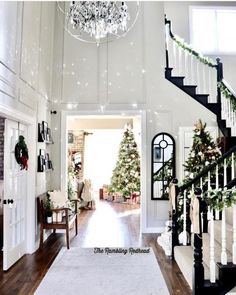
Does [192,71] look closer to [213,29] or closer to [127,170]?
[213,29]

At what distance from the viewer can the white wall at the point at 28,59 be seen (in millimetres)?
3801

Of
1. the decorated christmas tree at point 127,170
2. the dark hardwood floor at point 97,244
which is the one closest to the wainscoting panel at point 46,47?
the dark hardwood floor at point 97,244

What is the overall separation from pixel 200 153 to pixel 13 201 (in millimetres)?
3567

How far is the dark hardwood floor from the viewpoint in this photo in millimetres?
3514

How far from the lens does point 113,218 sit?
754 centimetres

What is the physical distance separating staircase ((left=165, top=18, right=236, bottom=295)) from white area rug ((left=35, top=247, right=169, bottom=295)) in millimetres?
447

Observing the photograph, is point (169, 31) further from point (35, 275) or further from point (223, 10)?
point (35, 275)

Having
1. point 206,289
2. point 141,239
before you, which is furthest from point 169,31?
point 206,289

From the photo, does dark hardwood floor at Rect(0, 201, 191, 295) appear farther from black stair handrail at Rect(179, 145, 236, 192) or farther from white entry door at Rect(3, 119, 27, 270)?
black stair handrail at Rect(179, 145, 236, 192)

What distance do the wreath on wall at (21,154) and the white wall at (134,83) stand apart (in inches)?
73.4

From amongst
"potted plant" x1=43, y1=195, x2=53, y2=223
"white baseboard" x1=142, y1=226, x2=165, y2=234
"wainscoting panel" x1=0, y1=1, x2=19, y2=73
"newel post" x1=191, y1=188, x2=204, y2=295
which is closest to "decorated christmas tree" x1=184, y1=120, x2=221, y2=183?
"white baseboard" x1=142, y1=226, x2=165, y2=234

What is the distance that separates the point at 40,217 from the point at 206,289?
319 cm

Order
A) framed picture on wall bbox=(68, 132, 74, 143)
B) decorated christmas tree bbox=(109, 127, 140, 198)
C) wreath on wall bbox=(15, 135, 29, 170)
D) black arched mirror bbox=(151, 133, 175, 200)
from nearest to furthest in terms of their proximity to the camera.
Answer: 1. wreath on wall bbox=(15, 135, 29, 170)
2. black arched mirror bbox=(151, 133, 175, 200)
3. decorated christmas tree bbox=(109, 127, 140, 198)
4. framed picture on wall bbox=(68, 132, 74, 143)

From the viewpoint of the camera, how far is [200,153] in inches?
217
